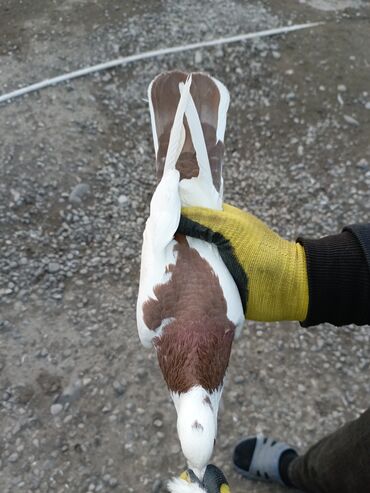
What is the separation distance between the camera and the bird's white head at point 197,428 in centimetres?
180

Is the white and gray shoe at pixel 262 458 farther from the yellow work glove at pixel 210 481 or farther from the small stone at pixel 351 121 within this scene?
the small stone at pixel 351 121

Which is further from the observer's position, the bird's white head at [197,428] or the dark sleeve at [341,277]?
the dark sleeve at [341,277]

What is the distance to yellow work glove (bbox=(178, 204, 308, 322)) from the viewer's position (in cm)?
212

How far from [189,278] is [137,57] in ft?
8.79

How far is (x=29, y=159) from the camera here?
3.87 metres

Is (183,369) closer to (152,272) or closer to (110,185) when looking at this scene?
(152,272)

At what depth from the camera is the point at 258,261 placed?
7.13ft

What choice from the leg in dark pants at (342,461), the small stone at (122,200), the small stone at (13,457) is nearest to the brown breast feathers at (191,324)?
the leg in dark pants at (342,461)

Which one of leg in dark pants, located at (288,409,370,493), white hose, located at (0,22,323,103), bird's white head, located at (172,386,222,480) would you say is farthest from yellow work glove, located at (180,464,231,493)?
white hose, located at (0,22,323,103)

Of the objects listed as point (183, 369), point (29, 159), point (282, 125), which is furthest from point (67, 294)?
point (282, 125)

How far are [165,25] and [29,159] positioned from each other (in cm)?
168

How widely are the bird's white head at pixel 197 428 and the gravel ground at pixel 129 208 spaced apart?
99 cm

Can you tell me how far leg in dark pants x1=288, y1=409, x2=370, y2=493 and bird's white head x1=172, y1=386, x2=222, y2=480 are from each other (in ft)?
1.85

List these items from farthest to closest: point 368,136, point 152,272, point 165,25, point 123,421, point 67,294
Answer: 1. point 165,25
2. point 368,136
3. point 67,294
4. point 123,421
5. point 152,272
